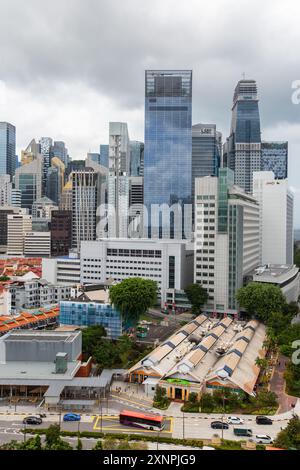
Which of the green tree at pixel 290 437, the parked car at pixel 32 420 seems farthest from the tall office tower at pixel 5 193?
the green tree at pixel 290 437

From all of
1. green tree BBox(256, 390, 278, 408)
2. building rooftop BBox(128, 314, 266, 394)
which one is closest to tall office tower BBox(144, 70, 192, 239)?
building rooftop BBox(128, 314, 266, 394)

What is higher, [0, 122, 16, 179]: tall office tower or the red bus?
[0, 122, 16, 179]: tall office tower

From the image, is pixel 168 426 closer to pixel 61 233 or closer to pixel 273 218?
pixel 273 218

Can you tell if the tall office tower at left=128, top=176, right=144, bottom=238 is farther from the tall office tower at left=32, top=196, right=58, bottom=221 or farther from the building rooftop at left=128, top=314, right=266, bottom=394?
the building rooftop at left=128, top=314, right=266, bottom=394

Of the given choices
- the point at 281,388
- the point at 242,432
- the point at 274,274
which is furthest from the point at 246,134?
the point at 242,432

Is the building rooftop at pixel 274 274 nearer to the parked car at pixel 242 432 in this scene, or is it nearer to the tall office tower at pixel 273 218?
the tall office tower at pixel 273 218

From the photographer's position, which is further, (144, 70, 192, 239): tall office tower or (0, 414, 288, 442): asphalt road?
(144, 70, 192, 239): tall office tower
